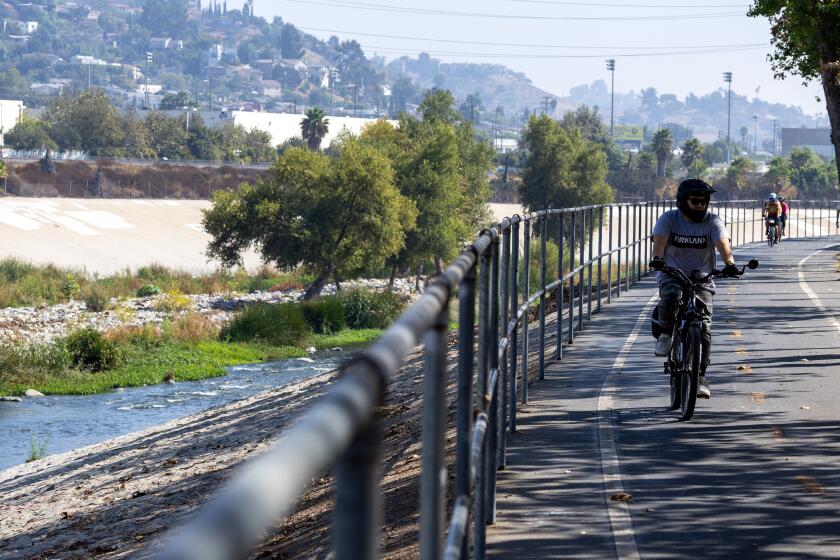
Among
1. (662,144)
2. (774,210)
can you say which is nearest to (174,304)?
(774,210)

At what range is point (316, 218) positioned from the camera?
219ft

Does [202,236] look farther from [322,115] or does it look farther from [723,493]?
[723,493]

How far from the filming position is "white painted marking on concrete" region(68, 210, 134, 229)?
10362cm

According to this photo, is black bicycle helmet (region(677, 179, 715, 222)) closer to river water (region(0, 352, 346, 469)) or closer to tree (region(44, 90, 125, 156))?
river water (region(0, 352, 346, 469))

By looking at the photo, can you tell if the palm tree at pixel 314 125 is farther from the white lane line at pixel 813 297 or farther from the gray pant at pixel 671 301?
the gray pant at pixel 671 301

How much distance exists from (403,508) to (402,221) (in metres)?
63.4

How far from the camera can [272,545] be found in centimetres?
1064

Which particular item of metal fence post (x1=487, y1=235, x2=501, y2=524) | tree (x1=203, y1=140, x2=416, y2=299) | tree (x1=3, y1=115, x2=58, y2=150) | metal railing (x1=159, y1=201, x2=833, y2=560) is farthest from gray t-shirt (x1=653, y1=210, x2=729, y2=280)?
tree (x1=3, y1=115, x2=58, y2=150)

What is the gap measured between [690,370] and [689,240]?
1.25 m

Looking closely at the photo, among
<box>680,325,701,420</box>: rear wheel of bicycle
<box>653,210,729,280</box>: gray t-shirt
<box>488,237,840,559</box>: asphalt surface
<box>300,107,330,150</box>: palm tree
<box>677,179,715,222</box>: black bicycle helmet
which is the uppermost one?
<box>300,107,330,150</box>: palm tree

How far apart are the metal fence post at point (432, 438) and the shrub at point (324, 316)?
5361 centimetres

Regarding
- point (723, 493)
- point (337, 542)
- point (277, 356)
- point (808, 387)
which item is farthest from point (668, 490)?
point (277, 356)

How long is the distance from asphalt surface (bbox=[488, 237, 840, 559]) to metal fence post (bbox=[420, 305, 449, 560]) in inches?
179

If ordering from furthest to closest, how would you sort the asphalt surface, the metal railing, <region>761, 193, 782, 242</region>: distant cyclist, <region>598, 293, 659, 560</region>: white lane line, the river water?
<region>761, 193, 782, 242</region>: distant cyclist → the river water → the asphalt surface → <region>598, 293, 659, 560</region>: white lane line → the metal railing
